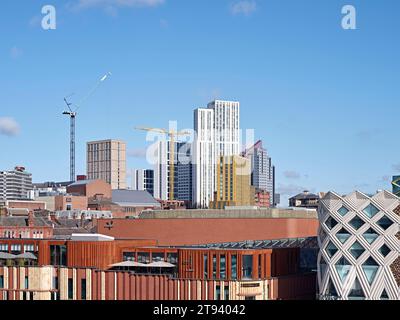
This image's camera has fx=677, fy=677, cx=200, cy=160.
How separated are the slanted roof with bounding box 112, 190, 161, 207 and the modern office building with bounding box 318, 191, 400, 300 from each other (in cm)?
13077

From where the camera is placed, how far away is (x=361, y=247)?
174 feet

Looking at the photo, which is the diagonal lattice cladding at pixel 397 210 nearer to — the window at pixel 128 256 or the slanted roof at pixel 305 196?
the window at pixel 128 256

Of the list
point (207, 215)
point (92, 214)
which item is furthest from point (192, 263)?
point (92, 214)

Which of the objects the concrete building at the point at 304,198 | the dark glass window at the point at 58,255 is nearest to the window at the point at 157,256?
the dark glass window at the point at 58,255

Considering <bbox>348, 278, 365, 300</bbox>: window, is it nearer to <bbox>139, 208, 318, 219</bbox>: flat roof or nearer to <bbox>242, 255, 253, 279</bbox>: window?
<bbox>242, 255, 253, 279</bbox>: window

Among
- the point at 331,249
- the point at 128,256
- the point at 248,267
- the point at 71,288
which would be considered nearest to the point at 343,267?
the point at 331,249

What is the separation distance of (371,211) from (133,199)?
142m

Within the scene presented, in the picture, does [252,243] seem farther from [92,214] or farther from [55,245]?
[92,214]

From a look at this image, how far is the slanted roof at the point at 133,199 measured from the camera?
18500cm

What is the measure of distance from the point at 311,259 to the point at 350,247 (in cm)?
1093

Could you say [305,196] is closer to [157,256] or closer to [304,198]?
[304,198]

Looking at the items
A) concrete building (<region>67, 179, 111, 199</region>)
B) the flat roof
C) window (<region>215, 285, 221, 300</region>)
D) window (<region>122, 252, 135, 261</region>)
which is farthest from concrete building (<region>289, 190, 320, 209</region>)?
window (<region>215, 285, 221, 300</region>)

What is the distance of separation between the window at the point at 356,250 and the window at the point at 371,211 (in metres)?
2.39
